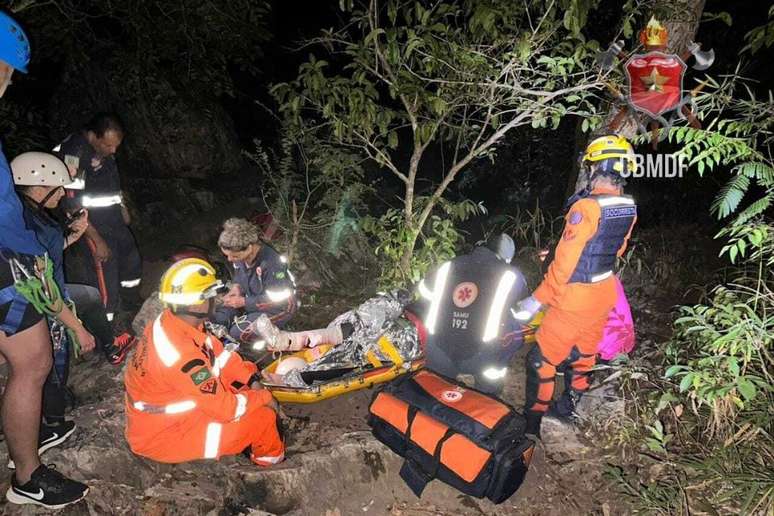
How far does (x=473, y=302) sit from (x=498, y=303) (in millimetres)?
169

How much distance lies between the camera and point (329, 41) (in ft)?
12.8

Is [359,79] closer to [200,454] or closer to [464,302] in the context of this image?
[464,302]

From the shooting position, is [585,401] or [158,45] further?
[158,45]

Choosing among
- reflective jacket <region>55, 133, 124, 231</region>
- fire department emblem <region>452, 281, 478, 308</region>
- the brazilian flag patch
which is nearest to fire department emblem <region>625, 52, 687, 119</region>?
fire department emblem <region>452, 281, 478, 308</region>

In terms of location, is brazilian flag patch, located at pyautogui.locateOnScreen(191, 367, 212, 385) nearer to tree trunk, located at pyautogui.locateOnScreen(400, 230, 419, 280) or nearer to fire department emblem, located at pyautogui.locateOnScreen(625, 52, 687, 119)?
tree trunk, located at pyautogui.locateOnScreen(400, 230, 419, 280)

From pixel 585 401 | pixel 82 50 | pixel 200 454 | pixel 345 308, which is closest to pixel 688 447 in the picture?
pixel 585 401

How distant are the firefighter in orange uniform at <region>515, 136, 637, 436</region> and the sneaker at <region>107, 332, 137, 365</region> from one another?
3.09 meters

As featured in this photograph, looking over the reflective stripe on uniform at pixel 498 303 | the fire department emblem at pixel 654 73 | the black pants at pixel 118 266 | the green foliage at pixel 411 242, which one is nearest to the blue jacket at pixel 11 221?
the black pants at pixel 118 266

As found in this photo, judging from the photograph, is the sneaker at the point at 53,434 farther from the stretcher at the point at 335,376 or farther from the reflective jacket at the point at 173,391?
the stretcher at the point at 335,376

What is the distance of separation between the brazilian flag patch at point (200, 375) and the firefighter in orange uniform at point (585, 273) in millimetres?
1949

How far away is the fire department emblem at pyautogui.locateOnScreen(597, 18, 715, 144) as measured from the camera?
3750mm

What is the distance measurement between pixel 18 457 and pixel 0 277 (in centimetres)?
85

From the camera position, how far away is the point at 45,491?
2227 mm

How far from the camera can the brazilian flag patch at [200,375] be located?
2404 millimetres
